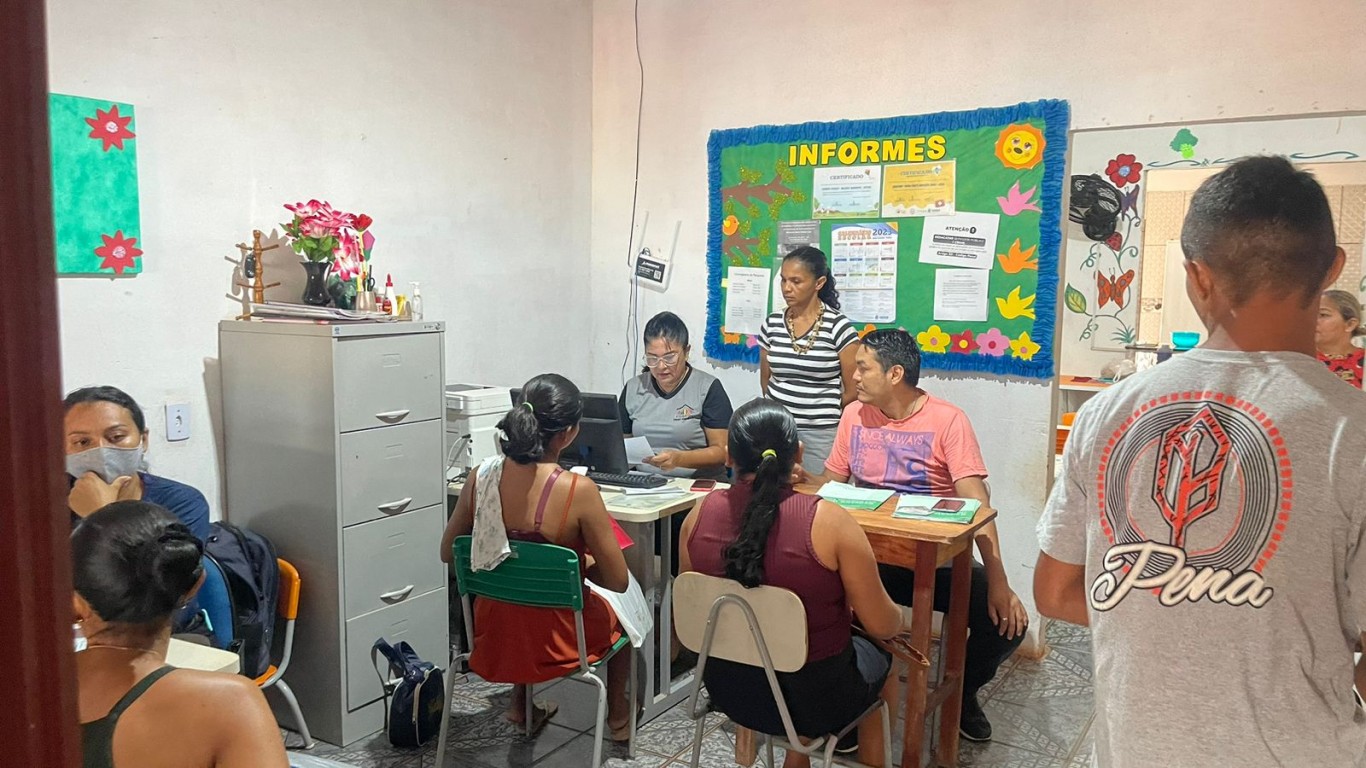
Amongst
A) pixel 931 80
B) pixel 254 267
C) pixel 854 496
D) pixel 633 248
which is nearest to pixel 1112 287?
pixel 931 80

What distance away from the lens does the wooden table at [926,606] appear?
8.91 ft

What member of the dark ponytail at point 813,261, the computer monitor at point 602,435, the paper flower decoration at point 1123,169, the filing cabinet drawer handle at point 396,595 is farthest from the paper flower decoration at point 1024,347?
the filing cabinet drawer handle at point 396,595

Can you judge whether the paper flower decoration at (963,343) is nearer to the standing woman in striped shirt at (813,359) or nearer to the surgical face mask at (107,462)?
the standing woman in striped shirt at (813,359)

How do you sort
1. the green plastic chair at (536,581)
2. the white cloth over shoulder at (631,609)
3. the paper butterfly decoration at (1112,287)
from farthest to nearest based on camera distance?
the paper butterfly decoration at (1112,287)
the white cloth over shoulder at (631,609)
the green plastic chair at (536,581)

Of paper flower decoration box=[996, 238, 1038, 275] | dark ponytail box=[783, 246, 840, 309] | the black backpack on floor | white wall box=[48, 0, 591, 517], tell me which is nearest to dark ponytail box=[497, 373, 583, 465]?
the black backpack on floor

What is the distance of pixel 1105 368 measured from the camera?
5.81m

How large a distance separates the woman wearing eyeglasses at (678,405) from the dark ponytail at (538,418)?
1195mm

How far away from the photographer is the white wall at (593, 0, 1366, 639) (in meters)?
3.40

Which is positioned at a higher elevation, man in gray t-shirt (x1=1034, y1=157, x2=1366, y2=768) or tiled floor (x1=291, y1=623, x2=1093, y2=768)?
man in gray t-shirt (x1=1034, y1=157, x2=1366, y2=768)

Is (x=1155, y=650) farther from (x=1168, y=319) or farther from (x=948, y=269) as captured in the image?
(x=1168, y=319)

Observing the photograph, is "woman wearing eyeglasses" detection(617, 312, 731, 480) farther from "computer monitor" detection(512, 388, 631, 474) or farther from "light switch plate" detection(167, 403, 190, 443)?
"light switch plate" detection(167, 403, 190, 443)

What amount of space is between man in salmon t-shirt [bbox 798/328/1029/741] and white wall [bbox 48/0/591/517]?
198 centimetres

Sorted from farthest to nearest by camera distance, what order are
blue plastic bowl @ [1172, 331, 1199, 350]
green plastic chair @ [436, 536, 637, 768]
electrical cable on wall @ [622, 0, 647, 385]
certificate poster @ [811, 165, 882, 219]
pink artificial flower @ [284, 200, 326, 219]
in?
blue plastic bowl @ [1172, 331, 1199, 350], electrical cable on wall @ [622, 0, 647, 385], certificate poster @ [811, 165, 882, 219], pink artificial flower @ [284, 200, 326, 219], green plastic chair @ [436, 536, 637, 768]

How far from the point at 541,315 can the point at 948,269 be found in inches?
79.9
